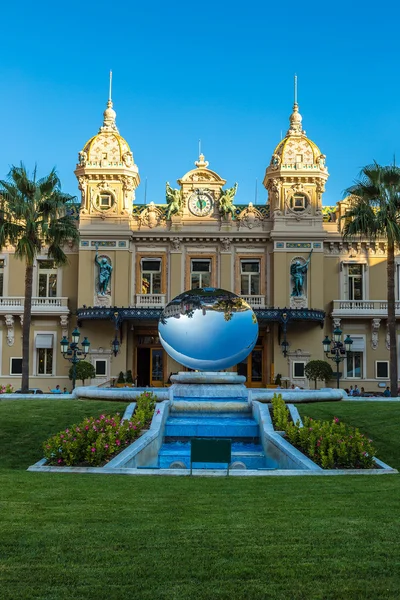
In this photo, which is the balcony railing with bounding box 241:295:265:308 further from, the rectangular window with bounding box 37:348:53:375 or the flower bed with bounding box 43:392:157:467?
the flower bed with bounding box 43:392:157:467

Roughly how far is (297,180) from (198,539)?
37.0 metres

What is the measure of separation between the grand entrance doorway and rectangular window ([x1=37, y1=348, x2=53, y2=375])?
531 centimetres

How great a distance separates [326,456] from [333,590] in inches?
359

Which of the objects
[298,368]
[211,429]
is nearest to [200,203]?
[298,368]

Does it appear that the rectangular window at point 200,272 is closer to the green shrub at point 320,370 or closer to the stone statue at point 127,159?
the stone statue at point 127,159

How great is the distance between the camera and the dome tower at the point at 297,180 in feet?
137

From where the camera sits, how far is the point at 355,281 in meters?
43.2

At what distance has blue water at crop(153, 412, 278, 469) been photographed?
1819 cm

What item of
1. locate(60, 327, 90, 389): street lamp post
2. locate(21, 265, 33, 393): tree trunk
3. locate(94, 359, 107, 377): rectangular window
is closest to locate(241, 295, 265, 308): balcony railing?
locate(94, 359, 107, 377): rectangular window

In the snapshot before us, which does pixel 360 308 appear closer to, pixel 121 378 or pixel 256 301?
pixel 256 301

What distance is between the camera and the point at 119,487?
443 inches

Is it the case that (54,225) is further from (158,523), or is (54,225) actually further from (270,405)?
(158,523)

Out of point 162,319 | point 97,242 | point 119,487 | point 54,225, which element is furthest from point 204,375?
point 97,242

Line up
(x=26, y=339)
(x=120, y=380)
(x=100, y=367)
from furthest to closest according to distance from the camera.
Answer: (x=100, y=367) → (x=120, y=380) → (x=26, y=339)
